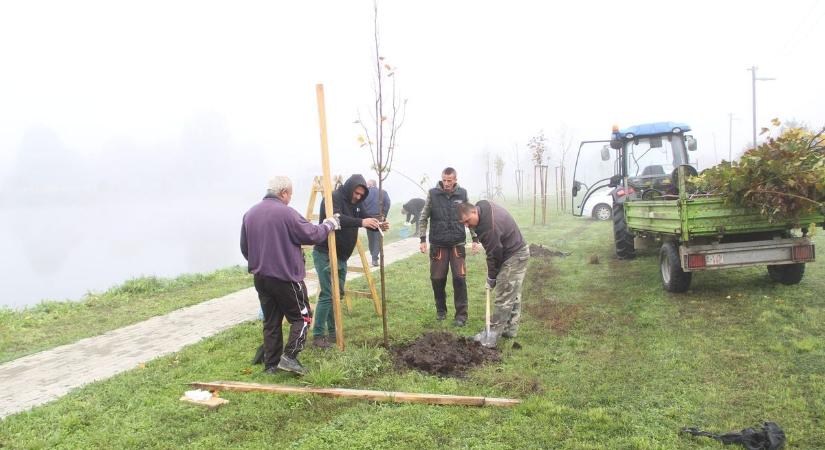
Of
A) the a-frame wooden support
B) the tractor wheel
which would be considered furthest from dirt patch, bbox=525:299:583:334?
the tractor wheel

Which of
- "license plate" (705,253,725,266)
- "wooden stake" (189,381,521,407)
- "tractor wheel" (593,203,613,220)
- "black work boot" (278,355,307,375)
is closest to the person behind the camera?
"wooden stake" (189,381,521,407)

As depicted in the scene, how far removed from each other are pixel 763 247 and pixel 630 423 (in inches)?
160

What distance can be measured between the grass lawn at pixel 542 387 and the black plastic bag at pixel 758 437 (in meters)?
0.09

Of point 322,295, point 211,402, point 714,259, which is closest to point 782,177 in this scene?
point 714,259

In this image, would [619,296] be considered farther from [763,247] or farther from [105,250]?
[105,250]

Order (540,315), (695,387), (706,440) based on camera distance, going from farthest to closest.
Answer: (540,315) → (695,387) → (706,440)

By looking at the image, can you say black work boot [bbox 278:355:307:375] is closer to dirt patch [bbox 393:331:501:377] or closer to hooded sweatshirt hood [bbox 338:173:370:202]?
dirt patch [bbox 393:331:501:377]

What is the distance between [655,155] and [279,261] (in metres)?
8.68

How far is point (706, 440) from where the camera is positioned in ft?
10.6

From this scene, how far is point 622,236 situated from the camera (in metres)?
10.1

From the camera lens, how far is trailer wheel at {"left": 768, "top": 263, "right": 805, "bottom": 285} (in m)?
6.68

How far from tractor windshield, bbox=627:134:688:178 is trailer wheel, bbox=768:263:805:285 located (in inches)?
145

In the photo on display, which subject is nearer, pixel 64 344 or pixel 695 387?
pixel 695 387

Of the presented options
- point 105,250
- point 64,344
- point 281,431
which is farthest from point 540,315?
point 105,250
